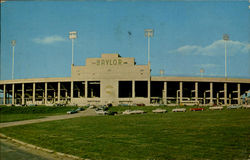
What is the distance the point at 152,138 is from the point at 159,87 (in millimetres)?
96844

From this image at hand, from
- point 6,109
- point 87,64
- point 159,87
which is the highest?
point 87,64

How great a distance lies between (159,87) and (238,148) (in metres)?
101

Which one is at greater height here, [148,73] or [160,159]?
[148,73]

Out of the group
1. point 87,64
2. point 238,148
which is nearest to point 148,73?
point 87,64

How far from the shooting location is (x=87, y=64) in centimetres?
10606

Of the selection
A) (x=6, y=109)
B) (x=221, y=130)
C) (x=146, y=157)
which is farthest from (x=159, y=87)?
(x=146, y=157)

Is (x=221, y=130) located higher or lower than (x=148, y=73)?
lower

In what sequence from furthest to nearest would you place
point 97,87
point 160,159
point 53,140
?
point 97,87 → point 53,140 → point 160,159

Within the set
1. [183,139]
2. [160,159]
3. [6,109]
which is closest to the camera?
[160,159]

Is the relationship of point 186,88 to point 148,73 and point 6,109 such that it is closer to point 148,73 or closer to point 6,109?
point 148,73

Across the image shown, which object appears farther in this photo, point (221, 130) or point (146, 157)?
point (221, 130)

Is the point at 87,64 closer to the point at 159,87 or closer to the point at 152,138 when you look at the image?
the point at 159,87

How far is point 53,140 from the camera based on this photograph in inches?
903

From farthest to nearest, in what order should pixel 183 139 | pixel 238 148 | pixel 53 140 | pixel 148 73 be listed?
pixel 148 73, pixel 53 140, pixel 183 139, pixel 238 148
